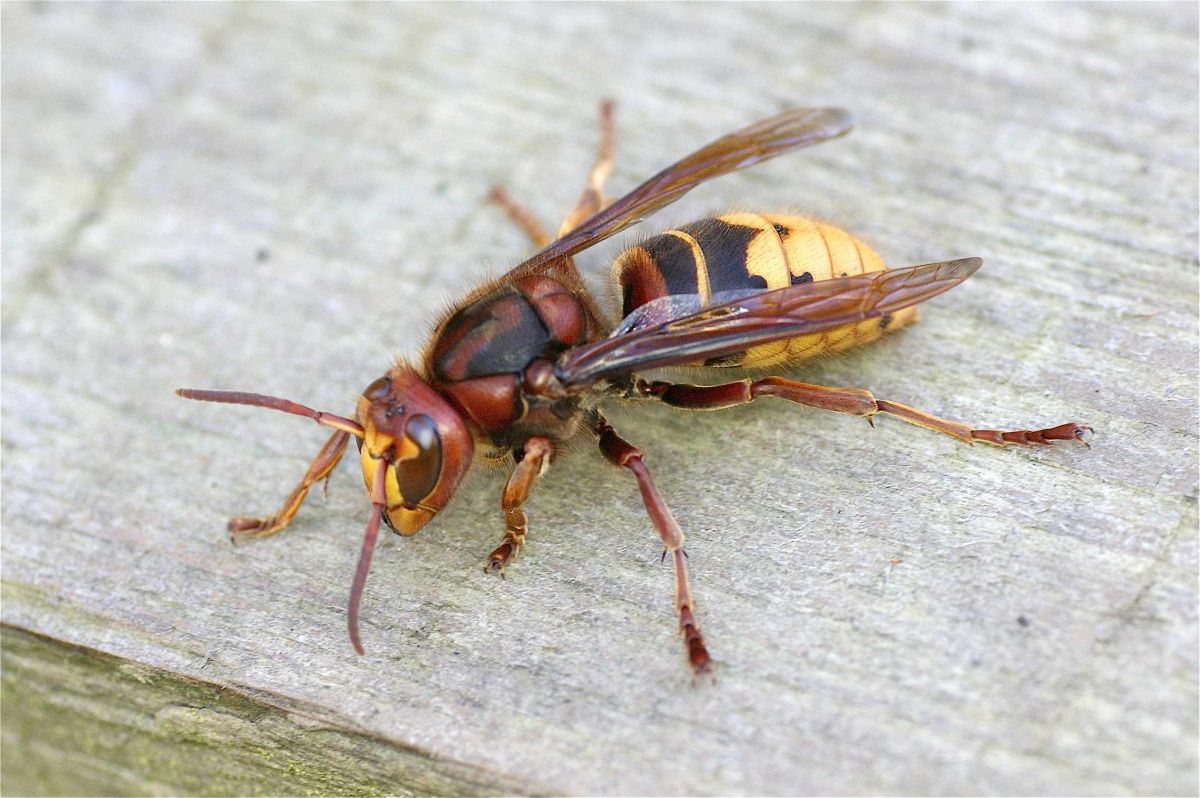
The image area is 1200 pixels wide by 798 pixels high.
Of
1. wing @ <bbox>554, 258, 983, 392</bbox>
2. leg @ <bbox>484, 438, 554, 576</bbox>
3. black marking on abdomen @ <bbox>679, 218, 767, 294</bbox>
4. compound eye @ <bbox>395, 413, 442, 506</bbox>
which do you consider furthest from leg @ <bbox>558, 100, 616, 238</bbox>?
compound eye @ <bbox>395, 413, 442, 506</bbox>

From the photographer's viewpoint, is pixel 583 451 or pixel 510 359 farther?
pixel 583 451

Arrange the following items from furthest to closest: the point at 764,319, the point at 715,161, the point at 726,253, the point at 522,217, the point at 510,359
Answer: the point at 522,217
the point at 715,161
the point at 726,253
the point at 510,359
the point at 764,319

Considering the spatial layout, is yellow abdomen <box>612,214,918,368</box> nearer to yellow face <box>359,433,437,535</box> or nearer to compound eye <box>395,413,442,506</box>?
compound eye <box>395,413,442,506</box>

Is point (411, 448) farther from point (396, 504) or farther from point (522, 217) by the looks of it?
point (522, 217)

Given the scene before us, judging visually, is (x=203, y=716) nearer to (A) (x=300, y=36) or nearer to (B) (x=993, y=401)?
(B) (x=993, y=401)

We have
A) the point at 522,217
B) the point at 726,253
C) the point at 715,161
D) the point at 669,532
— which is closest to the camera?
the point at 669,532

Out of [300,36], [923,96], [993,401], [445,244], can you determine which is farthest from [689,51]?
[993,401]

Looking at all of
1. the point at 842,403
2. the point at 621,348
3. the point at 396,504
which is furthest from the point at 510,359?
the point at 842,403
